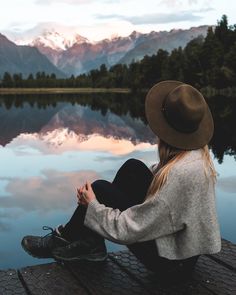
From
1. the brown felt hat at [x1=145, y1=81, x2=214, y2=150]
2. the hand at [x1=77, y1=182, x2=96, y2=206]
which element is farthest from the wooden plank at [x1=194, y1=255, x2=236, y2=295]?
the brown felt hat at [x1=145, y1=81, x2=214, y2=150]

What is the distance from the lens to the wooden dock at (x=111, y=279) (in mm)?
5211

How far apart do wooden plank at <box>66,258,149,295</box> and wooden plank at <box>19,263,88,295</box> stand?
102 millimetres

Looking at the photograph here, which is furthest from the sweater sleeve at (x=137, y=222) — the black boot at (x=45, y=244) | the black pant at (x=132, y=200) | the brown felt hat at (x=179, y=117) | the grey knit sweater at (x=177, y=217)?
the black boot at (x=45, y=244)

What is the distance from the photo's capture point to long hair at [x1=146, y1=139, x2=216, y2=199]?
4449mm

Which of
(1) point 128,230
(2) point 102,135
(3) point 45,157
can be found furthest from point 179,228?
(2) point 102,135

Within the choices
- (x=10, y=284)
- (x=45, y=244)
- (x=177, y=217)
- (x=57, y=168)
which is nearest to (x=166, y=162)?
(x=177, y=217)

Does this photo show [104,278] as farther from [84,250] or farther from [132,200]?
[132,200]

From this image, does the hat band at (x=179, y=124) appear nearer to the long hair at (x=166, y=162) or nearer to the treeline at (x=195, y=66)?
the long hair at (x=166, y=162)

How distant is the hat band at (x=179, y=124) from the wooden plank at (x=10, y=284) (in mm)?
2391

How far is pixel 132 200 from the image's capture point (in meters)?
5.29

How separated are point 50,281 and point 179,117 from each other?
2418mm

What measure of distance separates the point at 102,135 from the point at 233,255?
23.4m

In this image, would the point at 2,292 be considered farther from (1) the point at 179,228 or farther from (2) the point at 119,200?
(1) the point at 179,228

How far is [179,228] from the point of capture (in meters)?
4.62
